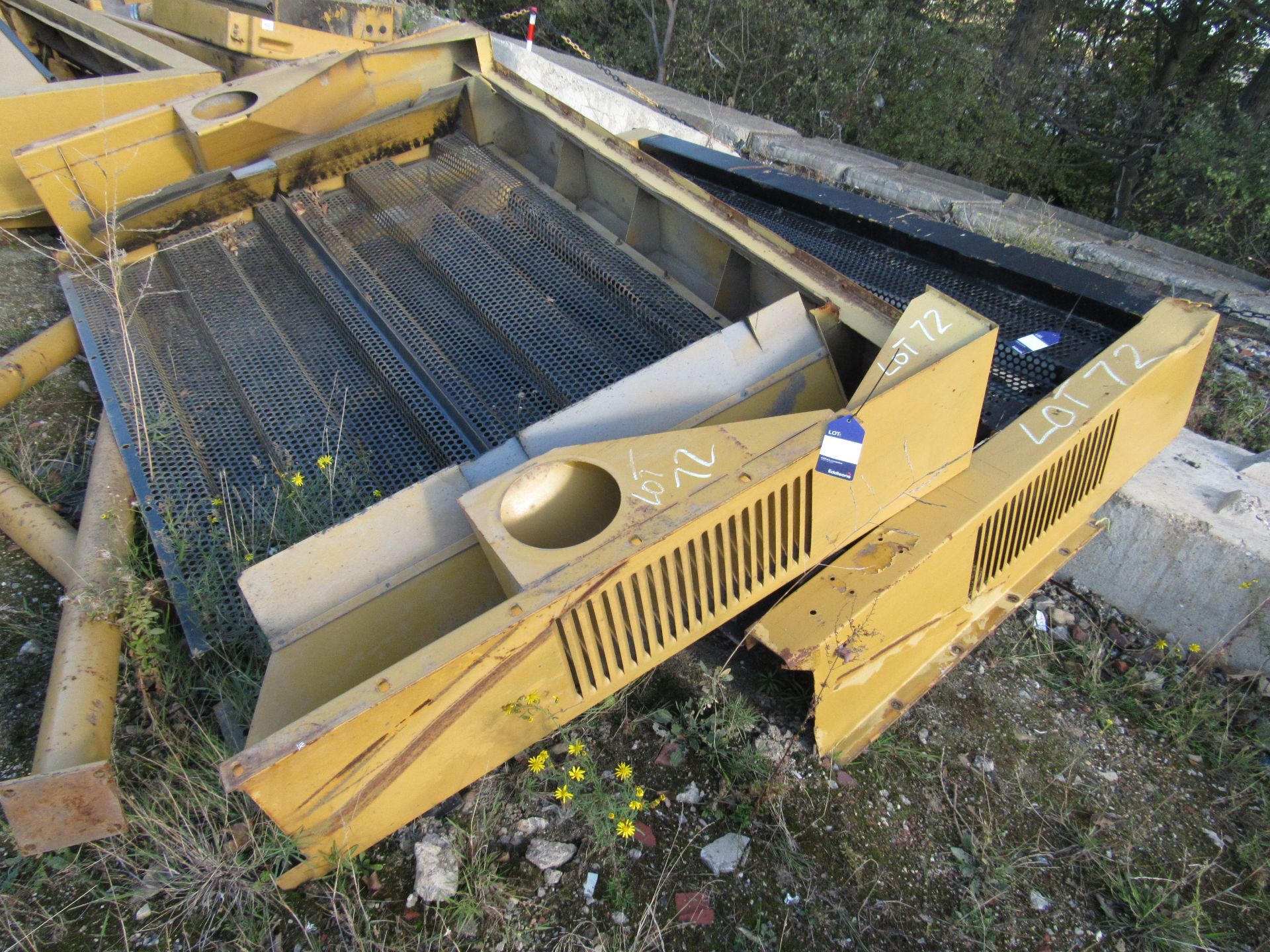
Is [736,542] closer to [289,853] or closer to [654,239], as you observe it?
[289,853]

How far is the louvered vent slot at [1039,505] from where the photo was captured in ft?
7.61

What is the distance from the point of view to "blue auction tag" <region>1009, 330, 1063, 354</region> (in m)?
2.65

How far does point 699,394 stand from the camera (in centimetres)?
229

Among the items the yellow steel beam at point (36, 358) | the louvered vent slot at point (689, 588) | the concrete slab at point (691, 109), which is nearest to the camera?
the louvered vent slot at point (689, 588)

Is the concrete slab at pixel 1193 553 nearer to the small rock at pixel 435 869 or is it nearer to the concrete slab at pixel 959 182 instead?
the small rock at pixel 435 869

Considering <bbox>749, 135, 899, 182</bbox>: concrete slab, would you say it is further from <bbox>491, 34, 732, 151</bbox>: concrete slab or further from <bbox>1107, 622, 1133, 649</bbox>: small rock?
<bbox>1107, 622, 1133, 649</bbox>: small rock

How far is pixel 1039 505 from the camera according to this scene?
2412 millimetres

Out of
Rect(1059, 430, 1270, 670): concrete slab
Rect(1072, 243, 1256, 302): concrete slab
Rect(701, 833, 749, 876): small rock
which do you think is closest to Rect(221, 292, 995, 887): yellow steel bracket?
Rect(701, 833, 749, 876): small rock

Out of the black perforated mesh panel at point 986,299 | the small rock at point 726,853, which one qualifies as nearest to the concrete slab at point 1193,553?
the black perforated mesh panel at point 986,299

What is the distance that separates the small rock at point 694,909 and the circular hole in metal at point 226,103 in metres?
3.80

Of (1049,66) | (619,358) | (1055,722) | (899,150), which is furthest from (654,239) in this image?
(1049,66)

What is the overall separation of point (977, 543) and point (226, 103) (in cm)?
383

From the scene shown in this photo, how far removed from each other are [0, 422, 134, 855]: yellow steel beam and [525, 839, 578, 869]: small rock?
3.23ft

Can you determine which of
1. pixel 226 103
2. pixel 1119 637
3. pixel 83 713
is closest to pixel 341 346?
pixel 226 103
